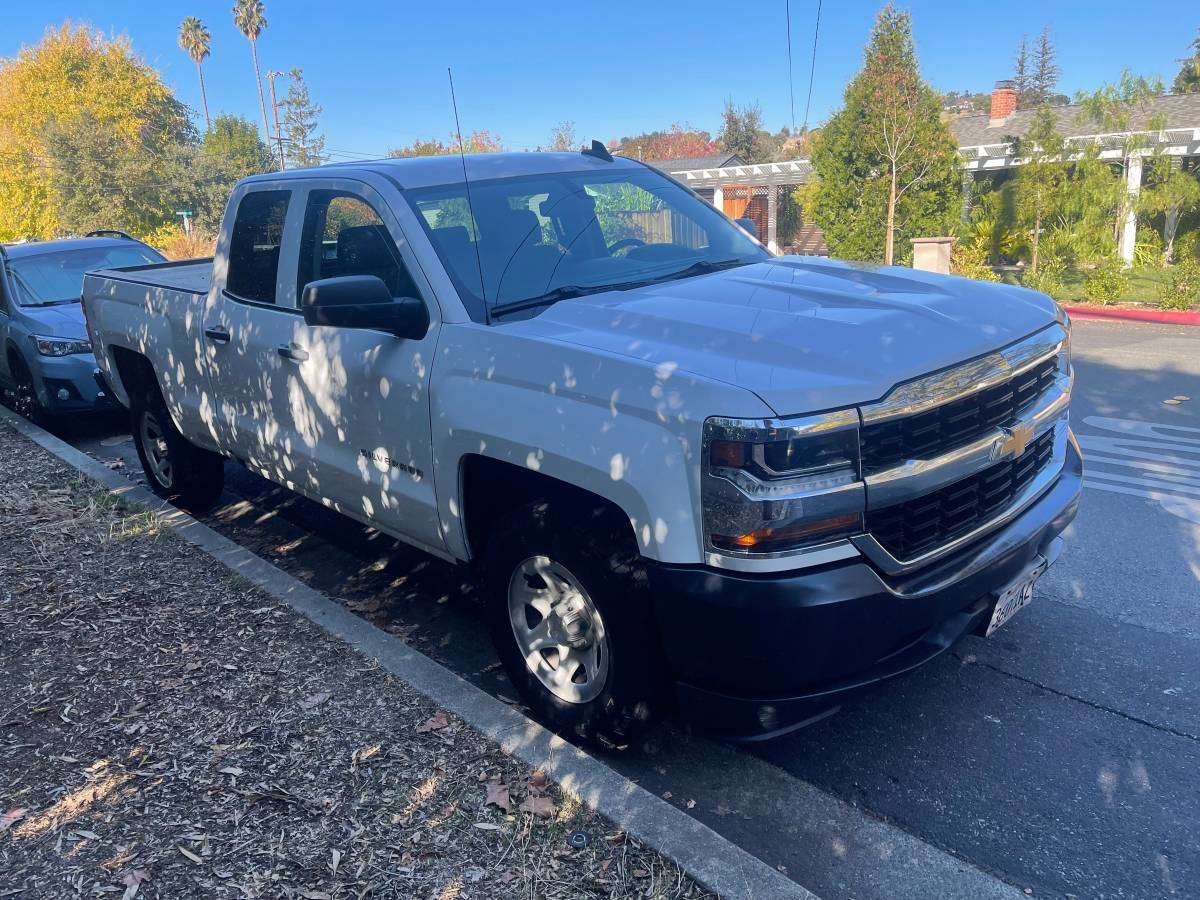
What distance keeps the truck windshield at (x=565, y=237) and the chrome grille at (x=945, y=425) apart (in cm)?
144

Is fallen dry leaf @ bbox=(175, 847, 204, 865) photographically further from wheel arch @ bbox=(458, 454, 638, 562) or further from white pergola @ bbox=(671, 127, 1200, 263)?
white pergola @ bbox=(671, 127, 1200, 263)

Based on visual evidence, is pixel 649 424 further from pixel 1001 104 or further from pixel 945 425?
pixel 1001 104

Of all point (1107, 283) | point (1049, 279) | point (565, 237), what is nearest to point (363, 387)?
point (565, 237)

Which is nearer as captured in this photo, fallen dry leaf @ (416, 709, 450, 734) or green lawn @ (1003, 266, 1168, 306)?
fallen dry leaf @ (416, 709, 450, 734)

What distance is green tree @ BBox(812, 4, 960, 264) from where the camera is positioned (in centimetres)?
1912

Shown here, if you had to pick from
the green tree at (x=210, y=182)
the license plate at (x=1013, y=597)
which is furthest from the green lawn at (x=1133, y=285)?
the green tree at (x=210, y=182)

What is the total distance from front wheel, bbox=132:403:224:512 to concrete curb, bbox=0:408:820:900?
3.43 feet

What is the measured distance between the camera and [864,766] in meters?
3.32

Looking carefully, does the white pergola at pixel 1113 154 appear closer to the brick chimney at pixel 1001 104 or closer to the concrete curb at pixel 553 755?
the brick chimney at pixel 1001 104

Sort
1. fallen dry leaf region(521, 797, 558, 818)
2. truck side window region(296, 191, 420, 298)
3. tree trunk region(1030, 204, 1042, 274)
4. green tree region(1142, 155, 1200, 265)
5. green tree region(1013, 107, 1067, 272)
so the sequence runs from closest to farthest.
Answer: fallen dry leaf region(521, 797, 558, 818)
truck side window region(296, 191, 420, 298)
green tree region(1142, 155, 1200, 265)
green tree region(1013, 107, 1067, 272)
tree trunk region(1030, 204, 1042, 274)

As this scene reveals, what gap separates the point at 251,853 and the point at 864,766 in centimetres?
206

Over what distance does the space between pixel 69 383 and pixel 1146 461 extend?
29.3 feet

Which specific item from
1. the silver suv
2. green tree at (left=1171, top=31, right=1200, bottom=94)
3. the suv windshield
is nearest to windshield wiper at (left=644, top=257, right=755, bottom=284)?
the silver suv

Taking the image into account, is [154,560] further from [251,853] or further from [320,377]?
[251,853]
